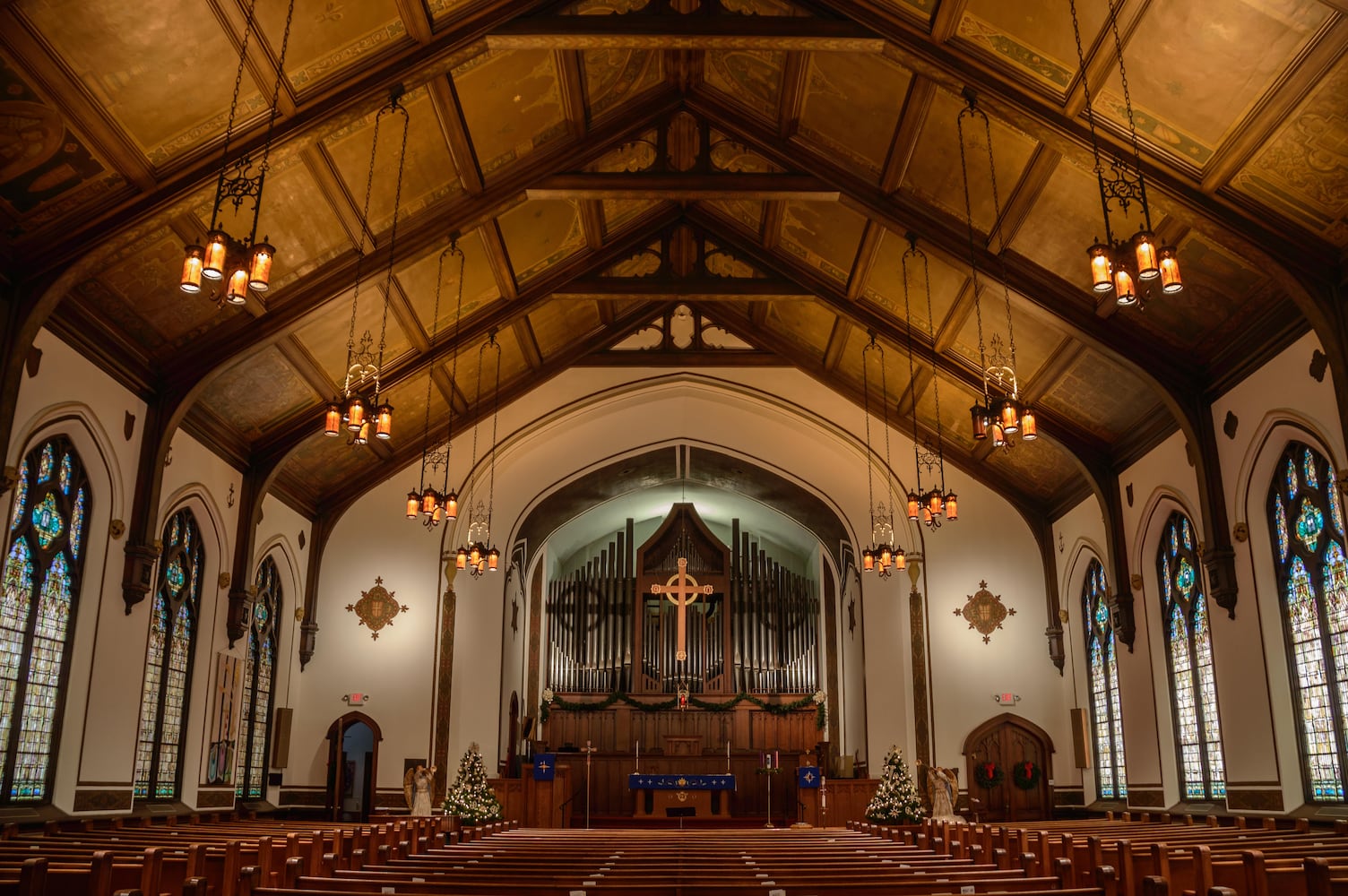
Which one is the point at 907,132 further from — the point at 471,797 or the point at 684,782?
the point at 684,782

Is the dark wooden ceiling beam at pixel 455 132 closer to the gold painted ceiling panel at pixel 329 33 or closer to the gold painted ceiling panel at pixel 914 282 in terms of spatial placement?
the gold painted ceiling panel at pixel 329 33

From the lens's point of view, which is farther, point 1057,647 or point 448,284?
point 1057,647

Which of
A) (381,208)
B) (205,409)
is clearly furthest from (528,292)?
(205,409)

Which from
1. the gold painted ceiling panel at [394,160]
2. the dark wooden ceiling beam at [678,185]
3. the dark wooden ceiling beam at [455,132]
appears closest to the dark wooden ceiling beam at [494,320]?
the dark wooden ceiling beam at [678,185]

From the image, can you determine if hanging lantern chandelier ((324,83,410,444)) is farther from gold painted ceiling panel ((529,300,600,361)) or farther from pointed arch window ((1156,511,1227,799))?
pointed arch window ((1156,511,1227,799))

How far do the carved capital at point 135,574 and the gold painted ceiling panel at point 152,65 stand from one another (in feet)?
16.4

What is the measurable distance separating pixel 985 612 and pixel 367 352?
1126 centimetres

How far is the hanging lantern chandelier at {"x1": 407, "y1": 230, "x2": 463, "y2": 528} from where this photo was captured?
1406 cm

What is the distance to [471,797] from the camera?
54.7 feet

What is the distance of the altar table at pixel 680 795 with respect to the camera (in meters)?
20.7

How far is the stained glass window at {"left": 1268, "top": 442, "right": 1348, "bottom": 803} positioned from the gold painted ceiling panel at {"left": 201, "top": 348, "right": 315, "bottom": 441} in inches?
493

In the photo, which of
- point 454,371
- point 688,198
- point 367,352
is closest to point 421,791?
point 454,371

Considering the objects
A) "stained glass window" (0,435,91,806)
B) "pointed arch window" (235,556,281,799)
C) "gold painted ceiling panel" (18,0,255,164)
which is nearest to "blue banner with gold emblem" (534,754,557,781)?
"pointed arch window" (235,556,281,799)

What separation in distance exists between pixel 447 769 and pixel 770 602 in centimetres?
989
